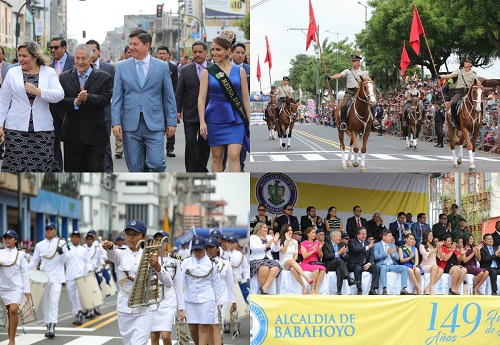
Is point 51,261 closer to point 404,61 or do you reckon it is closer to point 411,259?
point 411,259

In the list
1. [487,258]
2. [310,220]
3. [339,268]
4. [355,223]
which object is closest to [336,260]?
[339,268]

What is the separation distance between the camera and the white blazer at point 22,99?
455 inches

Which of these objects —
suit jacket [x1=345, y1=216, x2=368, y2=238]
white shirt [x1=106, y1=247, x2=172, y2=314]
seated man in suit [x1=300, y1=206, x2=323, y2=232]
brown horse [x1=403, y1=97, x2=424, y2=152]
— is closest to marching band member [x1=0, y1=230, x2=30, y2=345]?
white shirt [x1=106, y1=247, x2=172, y2=314]

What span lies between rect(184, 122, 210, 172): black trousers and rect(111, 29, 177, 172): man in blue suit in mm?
1529

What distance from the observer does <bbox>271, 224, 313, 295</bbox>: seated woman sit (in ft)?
52.6

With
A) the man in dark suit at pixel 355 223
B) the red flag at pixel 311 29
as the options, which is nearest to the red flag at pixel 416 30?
the red flag at pixel 311 29

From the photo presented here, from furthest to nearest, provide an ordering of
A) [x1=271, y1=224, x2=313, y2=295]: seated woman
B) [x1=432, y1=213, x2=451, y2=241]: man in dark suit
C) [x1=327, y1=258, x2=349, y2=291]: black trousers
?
[x1=432, y1=213, x2=451, y2=241]: man in dark suit → [x1=327, y1=258, x2=349, y2=291]: black trousers → [x1=271, y1=224, x2=313, y2=295]: seated woman

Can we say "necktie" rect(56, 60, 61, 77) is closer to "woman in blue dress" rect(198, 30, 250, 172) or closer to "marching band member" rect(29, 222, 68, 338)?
"woman in blue dress" rect(198, 30, 250, 172)

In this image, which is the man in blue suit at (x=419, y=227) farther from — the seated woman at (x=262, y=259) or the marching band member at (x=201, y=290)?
the marching band member at (x=201, y=290)

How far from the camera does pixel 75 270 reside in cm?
1788

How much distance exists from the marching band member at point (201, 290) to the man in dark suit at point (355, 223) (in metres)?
5.22

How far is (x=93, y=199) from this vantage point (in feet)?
147

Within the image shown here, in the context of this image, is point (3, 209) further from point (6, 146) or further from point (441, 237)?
point (6, 146)

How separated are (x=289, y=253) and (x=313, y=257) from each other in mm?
541
